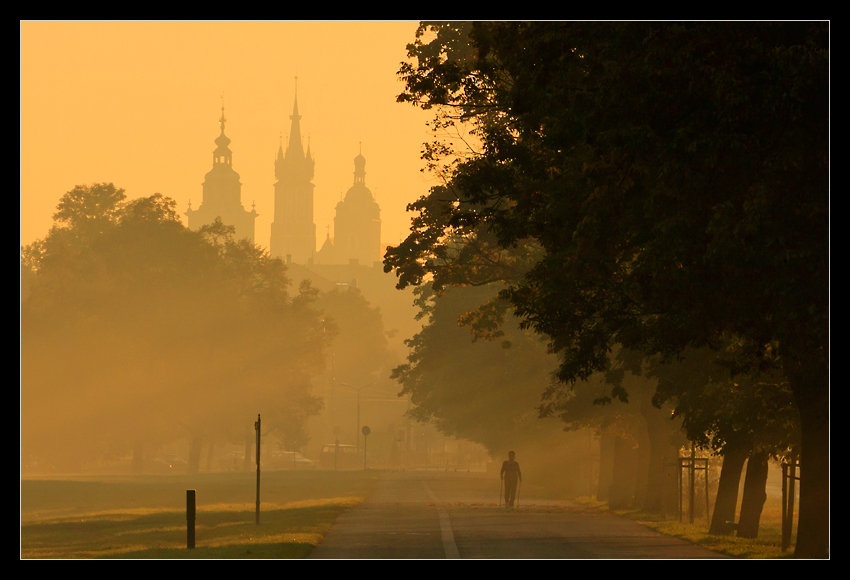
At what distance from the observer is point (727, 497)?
966 inches

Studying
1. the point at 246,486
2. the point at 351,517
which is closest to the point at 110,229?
the point at 246,486

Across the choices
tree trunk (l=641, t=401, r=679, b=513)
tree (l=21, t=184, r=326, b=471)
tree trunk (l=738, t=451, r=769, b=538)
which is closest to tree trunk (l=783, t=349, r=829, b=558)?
tree trunk (l=738, t=451, r=769, b=538)

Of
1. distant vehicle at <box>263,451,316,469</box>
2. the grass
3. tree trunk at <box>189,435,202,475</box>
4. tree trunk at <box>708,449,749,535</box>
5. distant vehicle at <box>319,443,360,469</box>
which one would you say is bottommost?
distant vehicle at <box>263,451,316,469</box>

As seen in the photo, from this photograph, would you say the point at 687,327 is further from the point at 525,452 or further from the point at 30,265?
the point at 30,265

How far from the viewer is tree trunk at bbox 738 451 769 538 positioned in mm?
23016

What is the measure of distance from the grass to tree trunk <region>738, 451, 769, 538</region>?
298 inches

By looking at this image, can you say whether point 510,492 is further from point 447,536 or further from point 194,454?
point 194,454

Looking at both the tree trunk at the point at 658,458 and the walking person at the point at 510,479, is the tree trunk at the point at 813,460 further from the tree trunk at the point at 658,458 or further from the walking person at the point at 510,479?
the walking person at the point at 510,479

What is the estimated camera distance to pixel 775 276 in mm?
13781

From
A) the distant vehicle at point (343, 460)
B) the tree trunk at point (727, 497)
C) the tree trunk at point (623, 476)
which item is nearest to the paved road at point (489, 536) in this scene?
the tree trunk at point (727, 497)

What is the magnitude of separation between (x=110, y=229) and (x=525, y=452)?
81.7 feet

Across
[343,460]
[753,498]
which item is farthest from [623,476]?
[343,460]

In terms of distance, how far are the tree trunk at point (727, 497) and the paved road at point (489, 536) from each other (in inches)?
52.3

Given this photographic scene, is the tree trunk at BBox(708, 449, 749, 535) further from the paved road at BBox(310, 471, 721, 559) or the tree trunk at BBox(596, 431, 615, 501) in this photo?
the tree trunk at BBox(596, 431, 615, 501)
